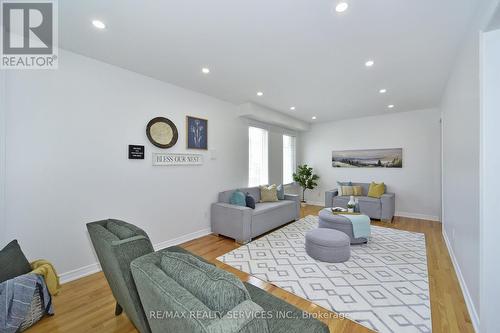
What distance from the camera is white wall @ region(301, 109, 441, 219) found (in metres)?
4.80

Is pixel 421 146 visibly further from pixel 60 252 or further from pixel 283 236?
pixel 60 252

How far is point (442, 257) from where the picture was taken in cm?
290

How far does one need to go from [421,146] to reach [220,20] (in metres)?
5.42

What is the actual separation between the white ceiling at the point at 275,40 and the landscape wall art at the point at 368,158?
Answer: 6.76 feet

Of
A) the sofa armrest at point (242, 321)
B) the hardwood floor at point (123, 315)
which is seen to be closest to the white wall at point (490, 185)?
the hardwood floor at point (123, 315)

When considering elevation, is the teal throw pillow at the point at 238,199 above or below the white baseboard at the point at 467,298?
above

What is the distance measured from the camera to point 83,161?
98.3 inches

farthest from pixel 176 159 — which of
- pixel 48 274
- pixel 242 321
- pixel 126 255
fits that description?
pixel 242 321

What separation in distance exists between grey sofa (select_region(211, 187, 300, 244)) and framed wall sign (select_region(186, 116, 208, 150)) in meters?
1.07

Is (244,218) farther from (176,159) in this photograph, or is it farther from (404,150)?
(404,150)

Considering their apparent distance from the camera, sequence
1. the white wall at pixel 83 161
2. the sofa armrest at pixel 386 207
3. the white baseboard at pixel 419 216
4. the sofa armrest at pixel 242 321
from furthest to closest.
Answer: the white baseboard at pixel 419 216, the sofa armrest at pixel 386 207, the white wall at pixel 83 161, the sofa armrest at pixel 242 321

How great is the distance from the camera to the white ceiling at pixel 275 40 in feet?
5.74

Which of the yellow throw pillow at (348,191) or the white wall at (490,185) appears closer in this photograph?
the white wall at (490,185)
